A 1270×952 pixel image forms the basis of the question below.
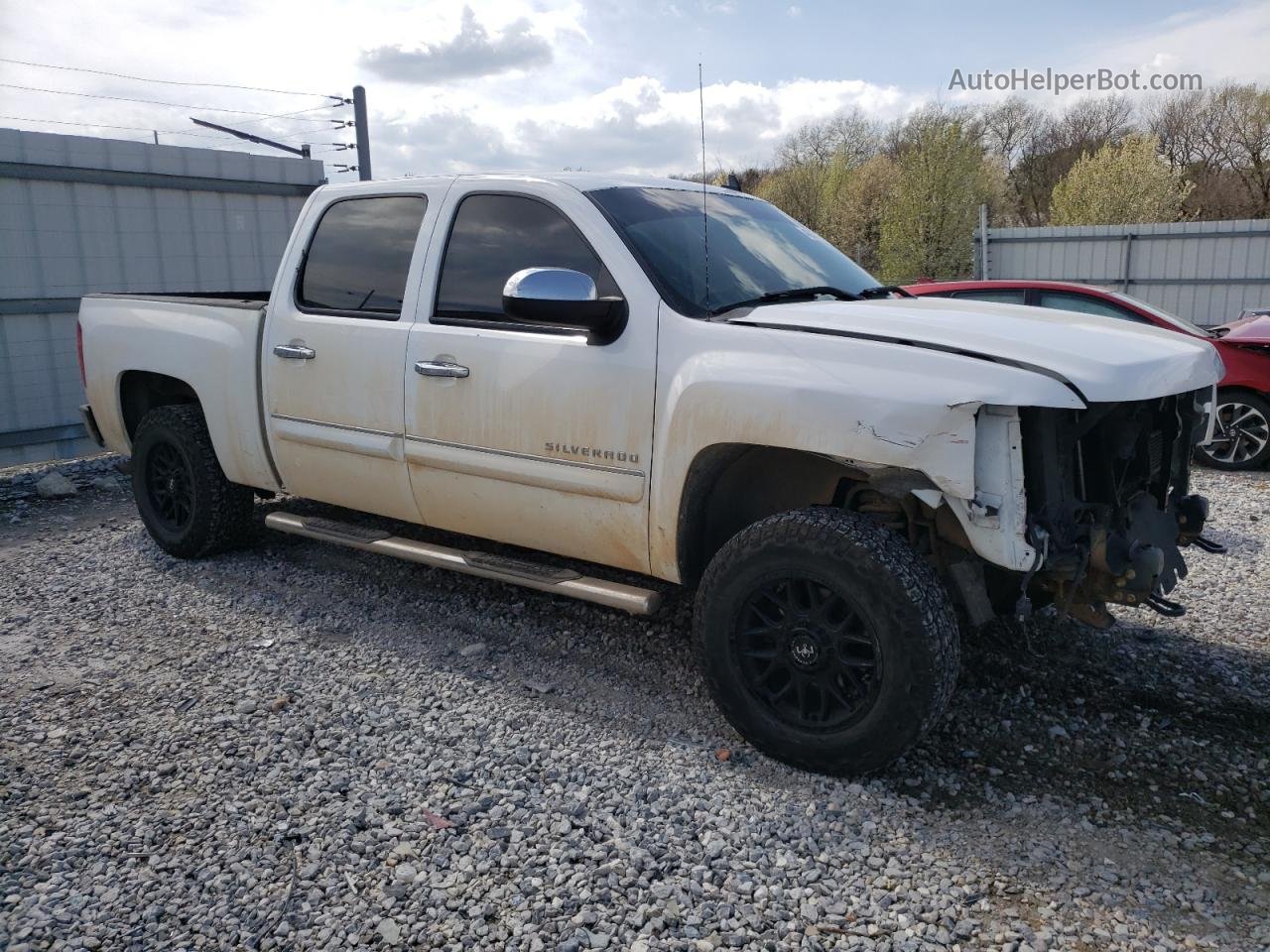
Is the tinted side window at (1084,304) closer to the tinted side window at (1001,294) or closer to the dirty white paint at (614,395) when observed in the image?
the tinted side window at (1001,294)

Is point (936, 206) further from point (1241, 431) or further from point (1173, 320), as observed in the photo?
point (1241, 431)

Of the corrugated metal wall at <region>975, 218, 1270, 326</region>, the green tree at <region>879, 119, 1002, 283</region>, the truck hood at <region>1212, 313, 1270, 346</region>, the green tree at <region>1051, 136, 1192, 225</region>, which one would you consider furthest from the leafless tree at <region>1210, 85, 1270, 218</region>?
the truck hood at <region>1212, 313, 1270, 346</region>

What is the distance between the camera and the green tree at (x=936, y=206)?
26.4 m

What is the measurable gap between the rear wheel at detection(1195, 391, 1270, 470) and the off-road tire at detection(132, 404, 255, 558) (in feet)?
23.9

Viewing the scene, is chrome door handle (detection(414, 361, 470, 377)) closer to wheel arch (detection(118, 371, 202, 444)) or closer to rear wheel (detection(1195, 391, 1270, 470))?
wheel arch (detection(118, 371, 202, 444))

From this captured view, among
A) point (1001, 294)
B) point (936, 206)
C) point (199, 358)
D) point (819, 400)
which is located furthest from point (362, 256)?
point (936, 206)

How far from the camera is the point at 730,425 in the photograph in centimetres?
329

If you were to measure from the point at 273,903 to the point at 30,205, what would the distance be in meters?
7.91

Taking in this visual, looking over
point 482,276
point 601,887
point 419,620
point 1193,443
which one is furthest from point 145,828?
point 1193,443

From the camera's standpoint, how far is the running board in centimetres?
368

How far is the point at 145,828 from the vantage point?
2990mm

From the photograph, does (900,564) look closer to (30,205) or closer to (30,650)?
(30,650)

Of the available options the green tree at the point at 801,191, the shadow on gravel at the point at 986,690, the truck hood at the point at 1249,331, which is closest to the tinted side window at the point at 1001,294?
the truck hood at the point at 1249,331

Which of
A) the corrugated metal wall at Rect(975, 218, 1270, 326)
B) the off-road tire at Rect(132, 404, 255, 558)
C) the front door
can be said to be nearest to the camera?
the front door
